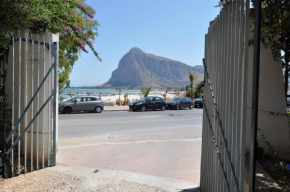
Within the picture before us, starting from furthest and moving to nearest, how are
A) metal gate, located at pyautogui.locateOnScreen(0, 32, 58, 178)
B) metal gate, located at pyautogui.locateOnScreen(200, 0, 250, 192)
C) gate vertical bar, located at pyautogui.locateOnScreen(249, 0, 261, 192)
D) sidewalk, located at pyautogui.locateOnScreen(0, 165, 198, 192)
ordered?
metal gate, located at pyautogui.locateOnScreen(0, 32, 58, 178), sidewalk, located at pyautogui.locateOnScreen(0, 165, 198, 192), metal gate, located at pyautogui.locateOnScreen(200, 0, 250, 192), gate vertical bar, located at pyautogui.locateOnScreen(249, 0, 261, 192)

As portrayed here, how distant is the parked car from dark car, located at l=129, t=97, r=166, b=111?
3404mm

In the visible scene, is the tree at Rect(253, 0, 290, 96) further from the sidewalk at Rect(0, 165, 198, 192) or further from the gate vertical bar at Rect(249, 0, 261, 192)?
the sidewalk at Rect(0, 165, 198, 192)

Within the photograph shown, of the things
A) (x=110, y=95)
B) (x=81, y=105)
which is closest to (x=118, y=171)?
(x=81, y=105)

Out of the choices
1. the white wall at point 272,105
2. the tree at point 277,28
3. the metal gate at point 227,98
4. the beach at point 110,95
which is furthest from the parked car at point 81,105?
the metal gate at point 227,98

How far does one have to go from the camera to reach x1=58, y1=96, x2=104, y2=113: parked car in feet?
67.7

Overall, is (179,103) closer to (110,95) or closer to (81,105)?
(81,105)

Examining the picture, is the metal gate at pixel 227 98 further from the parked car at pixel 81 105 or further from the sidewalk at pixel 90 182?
the parked car at pixel 81 105

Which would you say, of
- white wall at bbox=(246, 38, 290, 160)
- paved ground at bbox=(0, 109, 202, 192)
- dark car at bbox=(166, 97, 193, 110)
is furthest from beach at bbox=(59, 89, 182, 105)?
A: white wall at bbox=(246, 38, 290, 160)

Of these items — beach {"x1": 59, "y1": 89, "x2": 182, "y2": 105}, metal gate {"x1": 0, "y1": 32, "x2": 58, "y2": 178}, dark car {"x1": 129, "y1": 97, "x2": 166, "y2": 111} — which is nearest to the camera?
metal gate {"x1": 0, "y1": 32, "x2": 58, "y2": 178}

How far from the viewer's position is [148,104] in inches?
971

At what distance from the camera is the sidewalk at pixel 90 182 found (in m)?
4.17

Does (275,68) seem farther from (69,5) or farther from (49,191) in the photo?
(69,5)

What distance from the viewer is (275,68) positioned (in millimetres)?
5523

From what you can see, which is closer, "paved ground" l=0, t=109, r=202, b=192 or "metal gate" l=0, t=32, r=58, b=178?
"paved ground" l=0, t=109, r=202, b=192
